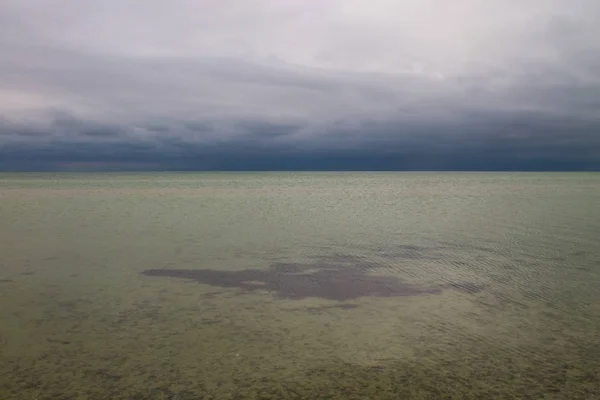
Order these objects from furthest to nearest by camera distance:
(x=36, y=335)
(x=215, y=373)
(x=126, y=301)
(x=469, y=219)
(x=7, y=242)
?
1. (x=469, y=219)
2. (x=7, y=242)
3. (x=126, y=301)
4. (x=36, y=335)
5. (x=215, y=373)

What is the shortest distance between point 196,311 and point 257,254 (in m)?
8.98

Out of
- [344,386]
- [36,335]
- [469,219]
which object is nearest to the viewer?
[344,386]

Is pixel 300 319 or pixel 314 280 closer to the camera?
pixel 300 319

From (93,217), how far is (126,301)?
26800mm

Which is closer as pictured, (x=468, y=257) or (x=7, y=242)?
(x=468, y=257)

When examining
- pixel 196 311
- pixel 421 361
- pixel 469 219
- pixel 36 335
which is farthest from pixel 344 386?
pixel 469 219

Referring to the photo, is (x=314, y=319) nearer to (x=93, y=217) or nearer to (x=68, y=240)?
(x=68, y=240)

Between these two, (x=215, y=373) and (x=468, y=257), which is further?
(x=468, y=257)

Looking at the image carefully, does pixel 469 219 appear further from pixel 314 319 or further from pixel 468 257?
pixel 314 319

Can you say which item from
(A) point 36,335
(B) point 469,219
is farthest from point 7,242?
(B) point 469,219

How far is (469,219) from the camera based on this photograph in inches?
1474

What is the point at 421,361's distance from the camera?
31.3 feet

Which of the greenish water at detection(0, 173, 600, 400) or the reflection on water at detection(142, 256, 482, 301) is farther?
the reflection on water at detection(142, 256, 482, 301)

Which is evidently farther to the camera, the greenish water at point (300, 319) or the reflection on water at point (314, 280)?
the reflection on water at point (314, 280)
